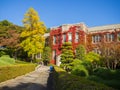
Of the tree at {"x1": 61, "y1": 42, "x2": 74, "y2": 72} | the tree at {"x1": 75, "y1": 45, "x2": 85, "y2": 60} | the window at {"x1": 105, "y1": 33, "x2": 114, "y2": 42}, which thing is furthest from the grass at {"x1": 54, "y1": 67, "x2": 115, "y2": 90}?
the window at {"x1": 105, "y1": 33, "x2": 114, "y2": 42}

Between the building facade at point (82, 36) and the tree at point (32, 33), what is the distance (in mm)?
3530

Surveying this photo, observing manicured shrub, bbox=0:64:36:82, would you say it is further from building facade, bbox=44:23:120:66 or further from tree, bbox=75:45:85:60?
building facade, bbox=44:23:120:66

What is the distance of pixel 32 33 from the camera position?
3703cm

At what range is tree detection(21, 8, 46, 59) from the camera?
36.9m

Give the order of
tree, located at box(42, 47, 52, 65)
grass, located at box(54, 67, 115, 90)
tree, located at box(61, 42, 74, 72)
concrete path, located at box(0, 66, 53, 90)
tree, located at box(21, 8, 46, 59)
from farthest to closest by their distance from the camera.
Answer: tree, located at box(42, 47, 52, 65)
tree, located at box(21, 8, 46, 59)
tree, located at box(61, 42, 74, 72)
concrete path, located at box(0, 66, 53, 90)
grass, located at box(54, 67, 115, 90)

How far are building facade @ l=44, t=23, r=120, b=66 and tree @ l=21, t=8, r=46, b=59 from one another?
3530 mm

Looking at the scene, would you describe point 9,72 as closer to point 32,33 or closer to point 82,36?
point 32,33

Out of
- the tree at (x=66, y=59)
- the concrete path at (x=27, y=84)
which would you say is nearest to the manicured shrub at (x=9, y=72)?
the concrete path at (x=27, y=84)

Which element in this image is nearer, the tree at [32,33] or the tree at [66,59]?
the tree at [66,59]

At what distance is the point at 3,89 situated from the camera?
1261 cm

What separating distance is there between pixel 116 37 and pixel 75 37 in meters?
8.04

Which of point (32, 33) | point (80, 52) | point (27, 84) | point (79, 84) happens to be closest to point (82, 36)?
point (80, 52)

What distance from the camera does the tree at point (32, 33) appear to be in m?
36.9

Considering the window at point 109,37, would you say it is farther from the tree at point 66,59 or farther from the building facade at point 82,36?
the tree at point 66,59
